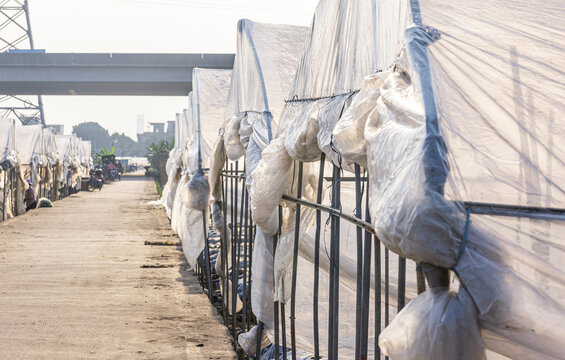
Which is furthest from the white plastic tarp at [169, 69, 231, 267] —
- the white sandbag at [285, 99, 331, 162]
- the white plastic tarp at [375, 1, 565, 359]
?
the white plastic tarp at [375, 1, 565, 359]

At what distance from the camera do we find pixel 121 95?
150 feet

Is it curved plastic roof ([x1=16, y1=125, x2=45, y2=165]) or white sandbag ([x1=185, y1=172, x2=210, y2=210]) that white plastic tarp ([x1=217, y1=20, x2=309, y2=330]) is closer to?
white sandbag ([x1=185, y1=172, x2=210, y2=210])

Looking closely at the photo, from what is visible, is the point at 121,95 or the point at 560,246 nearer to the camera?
the point at 560,246

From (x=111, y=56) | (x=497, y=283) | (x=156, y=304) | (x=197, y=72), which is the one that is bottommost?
(x=156, y=304)

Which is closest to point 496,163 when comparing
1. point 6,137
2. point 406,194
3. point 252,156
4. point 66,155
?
point 406,194

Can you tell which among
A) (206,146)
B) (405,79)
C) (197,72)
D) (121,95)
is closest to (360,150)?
(405,79)

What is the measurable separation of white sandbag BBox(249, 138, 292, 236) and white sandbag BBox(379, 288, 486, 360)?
3.37 meters

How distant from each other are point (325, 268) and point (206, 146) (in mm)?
8663

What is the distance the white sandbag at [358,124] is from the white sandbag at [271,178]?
203 cm

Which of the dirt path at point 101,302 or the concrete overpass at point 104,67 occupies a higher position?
the concrete overpass at point 104,67

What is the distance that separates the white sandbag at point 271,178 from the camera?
6137 mm

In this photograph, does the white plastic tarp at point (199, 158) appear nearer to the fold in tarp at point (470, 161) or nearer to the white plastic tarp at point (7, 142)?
the white plastic tarp at point (7, 142)

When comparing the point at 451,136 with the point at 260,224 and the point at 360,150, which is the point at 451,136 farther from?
the point at 260,224

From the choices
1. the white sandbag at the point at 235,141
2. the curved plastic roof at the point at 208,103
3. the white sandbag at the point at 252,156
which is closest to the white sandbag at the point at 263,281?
the white sandbag at the point at 252,156
